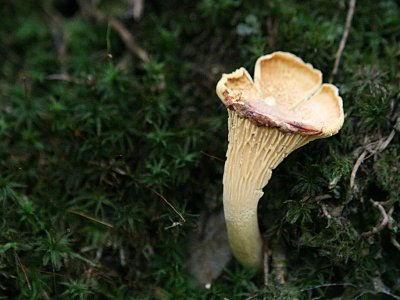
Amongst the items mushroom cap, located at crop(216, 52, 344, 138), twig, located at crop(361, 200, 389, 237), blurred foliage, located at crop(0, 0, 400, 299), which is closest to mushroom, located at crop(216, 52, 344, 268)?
mushroom cap, located at crop(216, 52, 344, 138)

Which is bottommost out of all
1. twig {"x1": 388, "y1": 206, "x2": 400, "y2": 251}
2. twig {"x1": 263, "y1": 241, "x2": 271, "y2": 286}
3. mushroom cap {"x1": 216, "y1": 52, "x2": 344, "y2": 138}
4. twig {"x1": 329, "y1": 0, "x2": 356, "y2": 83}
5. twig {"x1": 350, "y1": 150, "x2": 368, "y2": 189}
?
twig {"x1": 263, "y1": 241, "x2": 271, "y2": 286}

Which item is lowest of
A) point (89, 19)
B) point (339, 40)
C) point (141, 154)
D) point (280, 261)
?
point (280, 261)

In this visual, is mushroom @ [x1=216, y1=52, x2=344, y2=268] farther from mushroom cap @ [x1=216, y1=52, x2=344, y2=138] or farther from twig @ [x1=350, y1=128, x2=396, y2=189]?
twig @ [x1=350, y1=128, x2=396, y2=189]

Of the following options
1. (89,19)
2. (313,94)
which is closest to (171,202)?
(313,94)

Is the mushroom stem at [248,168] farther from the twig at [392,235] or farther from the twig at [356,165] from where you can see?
the twig at [392,235]

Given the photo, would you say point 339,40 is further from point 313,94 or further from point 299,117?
point 299,117

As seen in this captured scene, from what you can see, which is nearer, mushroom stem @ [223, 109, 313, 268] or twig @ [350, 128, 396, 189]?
mushroom stem @ [223, 109, 313, 268]

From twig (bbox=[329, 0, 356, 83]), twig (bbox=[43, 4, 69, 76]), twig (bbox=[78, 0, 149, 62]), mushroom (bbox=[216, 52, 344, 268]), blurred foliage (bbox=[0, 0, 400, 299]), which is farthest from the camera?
twig (bbox=[43, 4, 69, 76])

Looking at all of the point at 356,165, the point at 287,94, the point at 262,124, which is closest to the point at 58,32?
the point at 287,94
